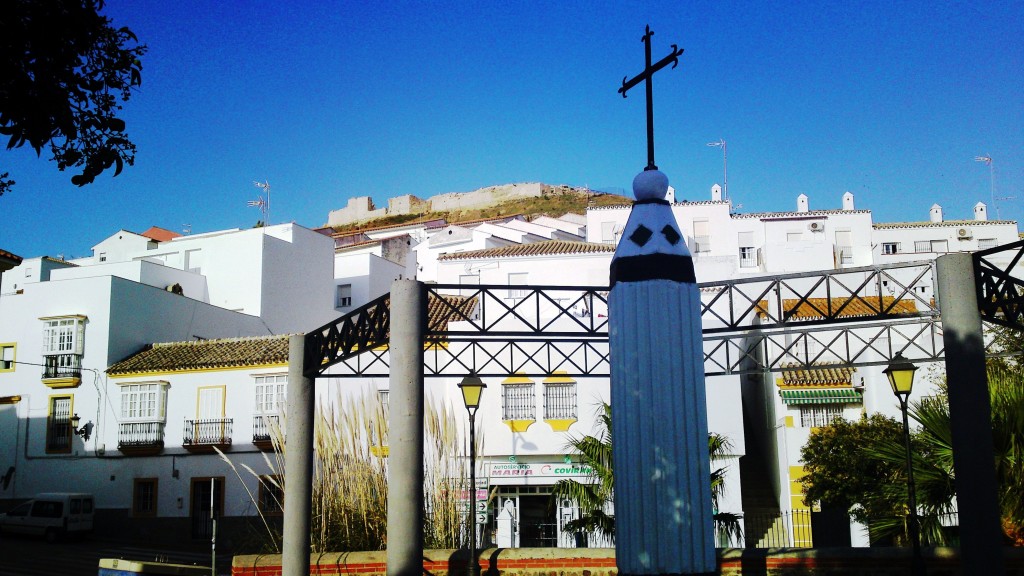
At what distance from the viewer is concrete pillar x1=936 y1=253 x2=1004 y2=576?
9602mm

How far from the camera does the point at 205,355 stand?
92.3 ft

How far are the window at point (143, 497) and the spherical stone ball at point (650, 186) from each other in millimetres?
22673

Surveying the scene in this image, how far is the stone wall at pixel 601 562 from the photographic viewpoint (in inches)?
449

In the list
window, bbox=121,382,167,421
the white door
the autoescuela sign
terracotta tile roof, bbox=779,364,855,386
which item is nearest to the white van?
window, bbox=121,382,167,421

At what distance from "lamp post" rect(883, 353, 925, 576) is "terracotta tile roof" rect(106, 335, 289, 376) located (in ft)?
60.0

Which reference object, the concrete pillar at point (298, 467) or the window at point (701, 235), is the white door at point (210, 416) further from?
the window at point (701, 235)

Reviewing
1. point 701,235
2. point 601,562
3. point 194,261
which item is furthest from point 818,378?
point 194,261

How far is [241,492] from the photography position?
2628cm

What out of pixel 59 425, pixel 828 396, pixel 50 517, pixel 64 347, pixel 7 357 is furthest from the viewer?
pixel 7 357

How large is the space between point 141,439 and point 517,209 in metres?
61.9

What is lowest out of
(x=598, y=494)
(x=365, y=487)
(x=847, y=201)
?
(x=598, y=494)

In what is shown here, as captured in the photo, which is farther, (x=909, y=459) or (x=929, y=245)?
(x=929, y=245)

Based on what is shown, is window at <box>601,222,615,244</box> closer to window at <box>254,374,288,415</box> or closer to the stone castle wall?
window at <box>254,374,288,415</box>

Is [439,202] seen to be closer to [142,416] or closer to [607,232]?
[607,232]
